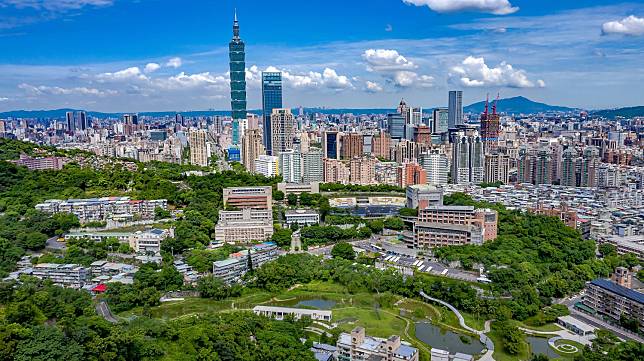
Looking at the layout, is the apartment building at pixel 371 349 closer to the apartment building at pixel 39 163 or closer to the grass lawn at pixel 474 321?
the grass lawn at pixel 474 321

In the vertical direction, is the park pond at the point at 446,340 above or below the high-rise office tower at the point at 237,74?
below

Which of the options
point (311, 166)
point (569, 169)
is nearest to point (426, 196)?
point (311, 166)

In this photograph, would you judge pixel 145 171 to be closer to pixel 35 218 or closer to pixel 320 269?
pixel 35 218

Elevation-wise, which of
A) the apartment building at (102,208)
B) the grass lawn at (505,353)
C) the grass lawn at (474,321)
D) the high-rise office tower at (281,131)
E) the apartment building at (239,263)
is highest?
the high-rise office tower at (281,131)

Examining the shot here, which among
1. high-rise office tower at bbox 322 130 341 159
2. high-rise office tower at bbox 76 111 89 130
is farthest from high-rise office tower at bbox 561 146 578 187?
high-rise office tower at bbox 76 111 89 130

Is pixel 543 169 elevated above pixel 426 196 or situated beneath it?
elevated above

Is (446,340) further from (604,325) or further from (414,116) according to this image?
(414,116)

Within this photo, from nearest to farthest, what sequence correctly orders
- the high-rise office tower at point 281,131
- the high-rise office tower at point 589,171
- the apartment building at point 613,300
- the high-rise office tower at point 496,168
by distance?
the apartment building at point 613,300, the high-rise office tower at point 589,171, the high-rise office tower at point 496,168, the high-rise office tower at point 281,131

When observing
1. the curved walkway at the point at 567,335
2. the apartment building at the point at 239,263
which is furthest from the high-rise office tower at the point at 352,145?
the curved walkway at the point at 567,335
